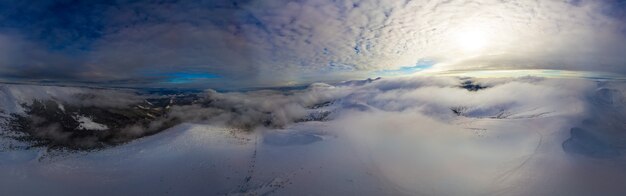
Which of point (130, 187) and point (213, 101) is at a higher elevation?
point (213, 101)

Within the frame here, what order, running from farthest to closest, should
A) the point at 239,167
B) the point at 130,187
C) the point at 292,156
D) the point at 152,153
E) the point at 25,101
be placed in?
the point at 25,101 < the point at 152,153 < the point at 292,156 < the point at 239,167 < the point at 130,187

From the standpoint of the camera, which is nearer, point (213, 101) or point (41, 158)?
point (41, 158)

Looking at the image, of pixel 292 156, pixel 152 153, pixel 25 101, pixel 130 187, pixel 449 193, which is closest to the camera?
pixel 449 193

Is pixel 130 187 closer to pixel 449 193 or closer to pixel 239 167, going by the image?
pixel 239 167

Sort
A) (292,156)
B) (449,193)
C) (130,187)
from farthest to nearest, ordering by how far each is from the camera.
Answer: (292,156), (130,187), (449,193)

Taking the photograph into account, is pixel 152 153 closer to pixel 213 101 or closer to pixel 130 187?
pixel 130 187

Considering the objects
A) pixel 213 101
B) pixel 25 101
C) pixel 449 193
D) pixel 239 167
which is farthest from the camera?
pixel 25 101

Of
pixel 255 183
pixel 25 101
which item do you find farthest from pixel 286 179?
pixel 25 101

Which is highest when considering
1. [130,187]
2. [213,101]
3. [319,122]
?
[213,101]

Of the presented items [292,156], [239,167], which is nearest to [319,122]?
[292,156]
